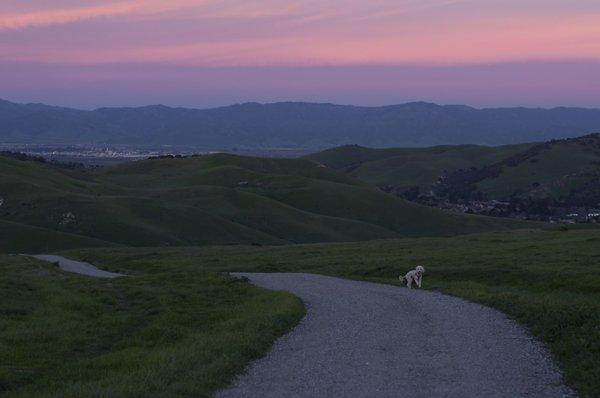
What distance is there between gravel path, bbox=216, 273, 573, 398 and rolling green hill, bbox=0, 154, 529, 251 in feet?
200

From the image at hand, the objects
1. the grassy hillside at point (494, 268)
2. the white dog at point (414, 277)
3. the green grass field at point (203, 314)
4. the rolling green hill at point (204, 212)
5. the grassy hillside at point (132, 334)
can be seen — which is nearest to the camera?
the grassy hillside at point (132, 334)

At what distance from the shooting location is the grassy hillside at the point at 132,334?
576 inches

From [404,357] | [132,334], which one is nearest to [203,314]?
[132,334]

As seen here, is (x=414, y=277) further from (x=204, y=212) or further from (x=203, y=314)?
(x=204, y=212)

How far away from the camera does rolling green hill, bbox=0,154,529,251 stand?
9050 cm

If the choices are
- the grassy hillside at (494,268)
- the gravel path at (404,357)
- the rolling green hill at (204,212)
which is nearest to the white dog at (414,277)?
the grassy hillside at (494,268)

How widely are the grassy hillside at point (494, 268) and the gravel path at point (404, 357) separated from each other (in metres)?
0.72

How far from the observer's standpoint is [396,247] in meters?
55.0

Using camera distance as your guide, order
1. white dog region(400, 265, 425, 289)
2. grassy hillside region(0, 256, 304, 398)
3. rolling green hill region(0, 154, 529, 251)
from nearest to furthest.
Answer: grassy hillside region(0, 256, 304, 398), white dog region(400, 265, 425, 289), rolling green hill region(0, 154, 529, 251)

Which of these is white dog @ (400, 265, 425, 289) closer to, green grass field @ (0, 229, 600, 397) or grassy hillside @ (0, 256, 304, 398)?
green grass field @ (0, 229, 600, 397)

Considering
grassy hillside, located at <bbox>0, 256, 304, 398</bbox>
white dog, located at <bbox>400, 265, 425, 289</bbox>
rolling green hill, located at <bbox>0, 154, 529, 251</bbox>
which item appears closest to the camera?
grassy hillside, located at <bbox>0, 256, 304, 398</bbox>

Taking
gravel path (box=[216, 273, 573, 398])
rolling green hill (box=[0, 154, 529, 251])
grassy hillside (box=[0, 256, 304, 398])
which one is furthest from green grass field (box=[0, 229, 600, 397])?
rolling green hill (box=[0, 154, 529, 251])

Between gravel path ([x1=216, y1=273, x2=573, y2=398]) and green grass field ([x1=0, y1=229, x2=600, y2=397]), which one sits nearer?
gravel path ([x1=216, y1=273, x2=573, y2=398])

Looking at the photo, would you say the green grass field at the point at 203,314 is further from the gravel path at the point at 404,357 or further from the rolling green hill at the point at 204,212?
the rolling green hill at the point at 204,212
